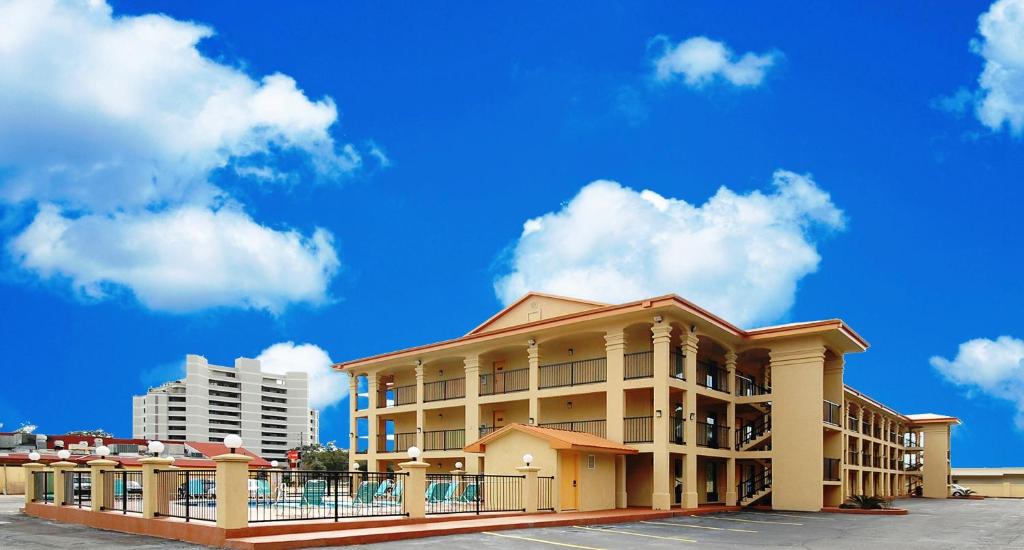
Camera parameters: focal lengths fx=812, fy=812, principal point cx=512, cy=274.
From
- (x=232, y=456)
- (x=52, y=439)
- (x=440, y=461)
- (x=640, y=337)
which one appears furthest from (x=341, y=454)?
(x=232, y=456)

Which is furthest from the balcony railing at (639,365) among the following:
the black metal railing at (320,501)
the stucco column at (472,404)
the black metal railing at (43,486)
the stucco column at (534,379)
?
the black metal railing at (43,486)

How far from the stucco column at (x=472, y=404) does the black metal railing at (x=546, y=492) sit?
10371 mm

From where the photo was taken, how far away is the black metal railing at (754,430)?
33.6m

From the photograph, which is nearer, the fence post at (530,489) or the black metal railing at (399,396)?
the fence post at (530,489)

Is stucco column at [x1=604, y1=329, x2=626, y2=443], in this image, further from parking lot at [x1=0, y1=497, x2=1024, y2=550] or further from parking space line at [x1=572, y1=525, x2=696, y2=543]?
parking space line at [x1=572, y1=525, x2=696, y2=543]

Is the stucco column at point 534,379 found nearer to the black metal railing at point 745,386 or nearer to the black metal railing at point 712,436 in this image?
the black metal railing at point 712,436

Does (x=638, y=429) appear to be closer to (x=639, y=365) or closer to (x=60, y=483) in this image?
(x=639, y=365)

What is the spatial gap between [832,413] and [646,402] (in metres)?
8.48

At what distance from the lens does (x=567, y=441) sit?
25.9 m

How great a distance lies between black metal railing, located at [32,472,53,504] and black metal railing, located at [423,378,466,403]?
17.2m

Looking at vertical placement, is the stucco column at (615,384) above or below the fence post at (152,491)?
above

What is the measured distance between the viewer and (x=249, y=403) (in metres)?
163

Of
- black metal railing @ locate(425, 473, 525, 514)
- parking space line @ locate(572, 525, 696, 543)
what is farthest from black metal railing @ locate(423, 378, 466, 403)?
parking space line @ locate(572, 525, 696, 543)

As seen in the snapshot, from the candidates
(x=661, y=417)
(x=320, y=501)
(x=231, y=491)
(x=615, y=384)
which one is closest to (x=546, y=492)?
(x=661, y=417)
